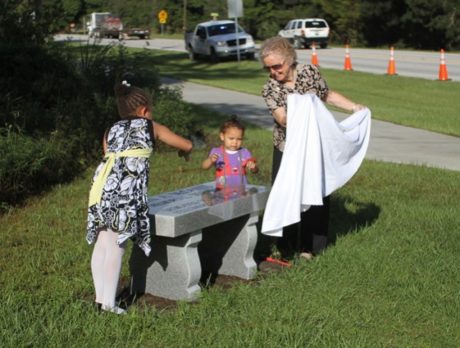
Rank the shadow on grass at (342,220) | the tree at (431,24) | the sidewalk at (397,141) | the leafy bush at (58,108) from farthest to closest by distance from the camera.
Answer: the tree at (431,24) < the sidewalk at (397,141) < the leafy bush at (58,108) < the shadow on grass at (342,220)

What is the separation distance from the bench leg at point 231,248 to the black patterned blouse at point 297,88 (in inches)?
26.9

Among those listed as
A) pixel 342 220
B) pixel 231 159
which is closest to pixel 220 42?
pixel 342 220

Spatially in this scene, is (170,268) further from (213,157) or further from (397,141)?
(397,141)

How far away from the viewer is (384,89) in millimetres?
21688

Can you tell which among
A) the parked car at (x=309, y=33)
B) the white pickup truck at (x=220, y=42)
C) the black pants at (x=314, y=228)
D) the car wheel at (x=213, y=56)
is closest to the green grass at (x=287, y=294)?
the black pants at (x=314, y=228)

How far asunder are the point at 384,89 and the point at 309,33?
1013 inches

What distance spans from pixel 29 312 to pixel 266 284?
62.0 inches

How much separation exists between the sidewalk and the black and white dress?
629 centimetres

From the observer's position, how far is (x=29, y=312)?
457cm

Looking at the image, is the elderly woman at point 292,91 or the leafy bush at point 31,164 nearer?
the elderly woman at point 292,91

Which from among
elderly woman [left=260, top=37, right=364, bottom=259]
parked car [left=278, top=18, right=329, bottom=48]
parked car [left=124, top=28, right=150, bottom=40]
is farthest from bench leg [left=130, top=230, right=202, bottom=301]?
parked car [left=124, top=28, right=150, bottom=40]

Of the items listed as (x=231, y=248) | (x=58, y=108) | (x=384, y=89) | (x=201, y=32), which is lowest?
(x=384, y=89)

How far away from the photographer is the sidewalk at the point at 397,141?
10.7 meters

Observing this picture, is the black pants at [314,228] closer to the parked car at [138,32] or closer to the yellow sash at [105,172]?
the yellow sash at [105,172]
